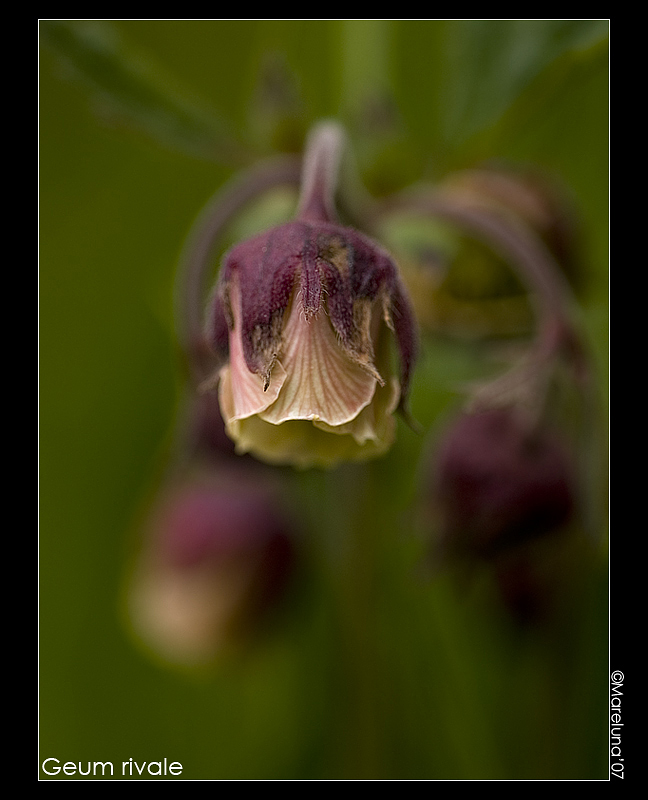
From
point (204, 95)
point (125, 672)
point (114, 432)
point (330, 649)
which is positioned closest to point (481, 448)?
point (330, 649)

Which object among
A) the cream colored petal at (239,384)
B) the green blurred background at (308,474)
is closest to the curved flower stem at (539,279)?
the green blurred background at (308,474)

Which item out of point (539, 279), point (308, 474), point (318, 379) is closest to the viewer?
point (318, 379)

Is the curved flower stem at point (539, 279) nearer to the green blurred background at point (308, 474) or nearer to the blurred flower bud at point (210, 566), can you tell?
the green blurred background at point (308, 474)

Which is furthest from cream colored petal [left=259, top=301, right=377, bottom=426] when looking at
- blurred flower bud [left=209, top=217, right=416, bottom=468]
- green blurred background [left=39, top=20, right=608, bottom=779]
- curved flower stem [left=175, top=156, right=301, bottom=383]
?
green blurred background [left=39, top=20, right=608, bottom=779]

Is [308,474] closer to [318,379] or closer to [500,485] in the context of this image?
[500,485]

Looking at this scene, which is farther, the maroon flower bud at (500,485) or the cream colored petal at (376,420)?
the maroon flower bud at (500,485)

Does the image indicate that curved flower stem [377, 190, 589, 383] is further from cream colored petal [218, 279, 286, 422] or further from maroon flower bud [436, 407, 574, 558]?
cream colored petal [218, 279, 286, 422]

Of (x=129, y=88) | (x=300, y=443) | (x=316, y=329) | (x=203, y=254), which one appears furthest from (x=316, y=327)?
(x=129, y=88)
